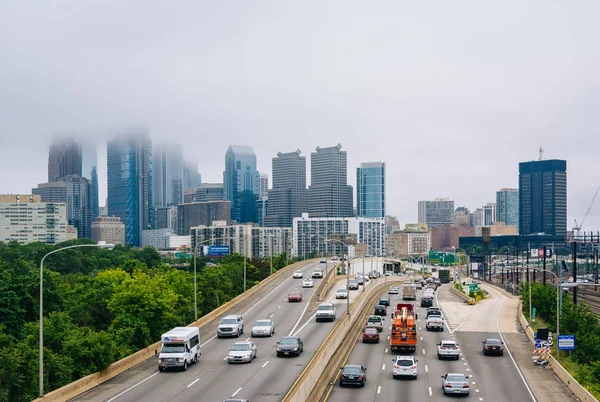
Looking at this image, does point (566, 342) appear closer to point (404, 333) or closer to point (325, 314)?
point (404, 333)

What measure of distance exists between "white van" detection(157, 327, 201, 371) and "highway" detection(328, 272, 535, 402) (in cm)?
917

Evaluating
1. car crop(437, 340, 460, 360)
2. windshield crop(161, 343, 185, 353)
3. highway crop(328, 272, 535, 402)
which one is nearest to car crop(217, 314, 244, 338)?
highway crop(328, 272, 535, 402)

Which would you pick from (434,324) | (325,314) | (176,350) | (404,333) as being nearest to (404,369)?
(404,333)

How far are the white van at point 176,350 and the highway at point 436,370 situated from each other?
361 inches

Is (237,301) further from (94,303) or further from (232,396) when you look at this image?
(232,396)

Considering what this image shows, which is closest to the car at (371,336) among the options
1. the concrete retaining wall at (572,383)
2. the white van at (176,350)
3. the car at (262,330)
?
the car at (262,330)

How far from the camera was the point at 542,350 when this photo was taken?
51.4m

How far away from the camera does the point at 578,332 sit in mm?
61781

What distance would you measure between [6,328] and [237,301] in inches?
928

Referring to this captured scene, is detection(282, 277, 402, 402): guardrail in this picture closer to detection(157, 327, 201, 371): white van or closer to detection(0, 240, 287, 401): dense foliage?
detection(157, 327, 201, 371): white van

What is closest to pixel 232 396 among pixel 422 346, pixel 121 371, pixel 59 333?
pixel 121 371

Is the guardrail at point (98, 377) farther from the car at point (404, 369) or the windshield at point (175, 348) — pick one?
the car at point (404, 369)

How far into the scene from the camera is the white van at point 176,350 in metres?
43.8

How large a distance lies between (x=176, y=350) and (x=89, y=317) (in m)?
36.9
